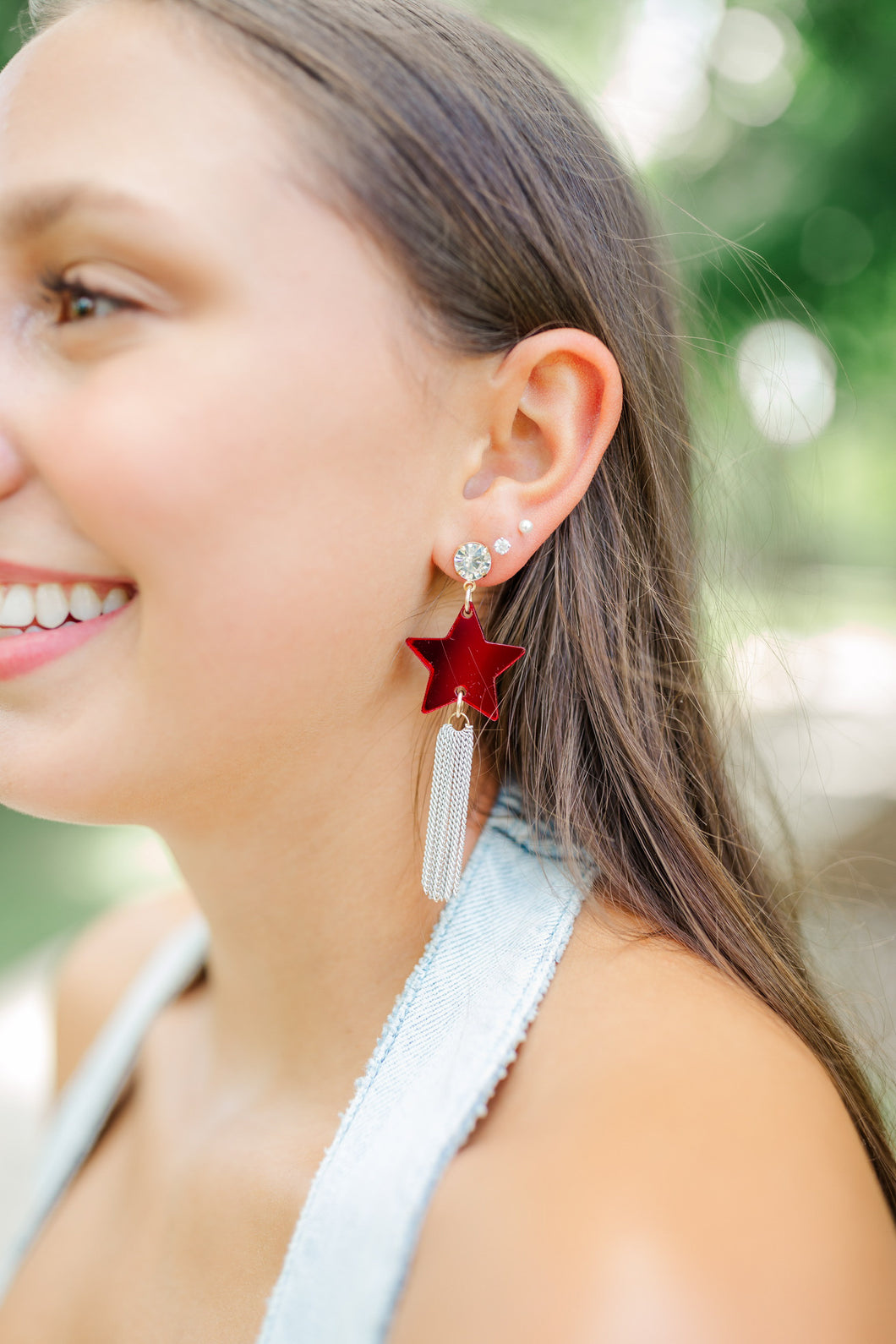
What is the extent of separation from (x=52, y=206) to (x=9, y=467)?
25 cm

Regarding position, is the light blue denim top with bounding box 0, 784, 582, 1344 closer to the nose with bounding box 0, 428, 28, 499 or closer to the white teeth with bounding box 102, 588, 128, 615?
the white teeth with bounding box 102, 588, 128, 615

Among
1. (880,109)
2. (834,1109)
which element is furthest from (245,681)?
(880,109)

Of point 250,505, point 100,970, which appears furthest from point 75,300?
point 100,970

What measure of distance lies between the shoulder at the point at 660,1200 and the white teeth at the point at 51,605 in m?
0.62

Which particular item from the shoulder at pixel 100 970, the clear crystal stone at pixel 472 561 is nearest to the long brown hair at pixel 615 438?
the clear crystal stone at pixel 472 561

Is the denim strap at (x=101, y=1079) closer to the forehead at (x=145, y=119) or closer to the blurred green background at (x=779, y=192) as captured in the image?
the forehead at (x=145, y=119)

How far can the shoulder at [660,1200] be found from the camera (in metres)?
0.74

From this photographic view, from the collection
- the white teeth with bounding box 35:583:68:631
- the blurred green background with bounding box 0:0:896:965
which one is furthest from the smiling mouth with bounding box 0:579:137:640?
the blurred green background with bounding box 0:0:896:965

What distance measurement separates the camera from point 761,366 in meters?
1.50

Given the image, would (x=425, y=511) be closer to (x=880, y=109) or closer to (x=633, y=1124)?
(x=633, y=1124)

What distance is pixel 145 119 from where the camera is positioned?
0.99m

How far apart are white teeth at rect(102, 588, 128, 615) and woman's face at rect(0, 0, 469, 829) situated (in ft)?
0.07

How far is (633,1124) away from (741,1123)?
0.09 m

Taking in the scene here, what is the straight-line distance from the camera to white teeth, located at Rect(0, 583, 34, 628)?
106 cm
